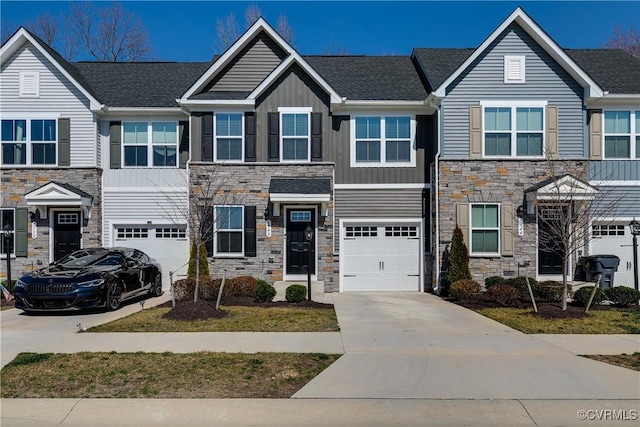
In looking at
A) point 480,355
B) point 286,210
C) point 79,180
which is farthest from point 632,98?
point 79,180

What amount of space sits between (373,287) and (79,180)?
10104 millimetres

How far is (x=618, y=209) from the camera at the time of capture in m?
16.2

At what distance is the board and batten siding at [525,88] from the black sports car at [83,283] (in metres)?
10.3

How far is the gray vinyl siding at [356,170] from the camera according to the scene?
55.6 feet

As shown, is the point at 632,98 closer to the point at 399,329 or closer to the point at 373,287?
the point at 373,287

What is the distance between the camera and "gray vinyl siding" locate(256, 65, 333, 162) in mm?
16562

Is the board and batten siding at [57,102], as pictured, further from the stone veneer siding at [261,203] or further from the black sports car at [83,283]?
the black sports car at [83,283]

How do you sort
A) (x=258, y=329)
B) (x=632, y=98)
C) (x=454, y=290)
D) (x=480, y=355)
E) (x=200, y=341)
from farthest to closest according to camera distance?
(x=632, y=98)
(x=454, y=290)
(x=258, y=329)
(x=200, y=341)
(x=480, y=355)

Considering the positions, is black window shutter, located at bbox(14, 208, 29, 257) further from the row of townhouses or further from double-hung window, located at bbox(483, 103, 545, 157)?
double-hung window, located at bbox(483, 103, 545, 157)

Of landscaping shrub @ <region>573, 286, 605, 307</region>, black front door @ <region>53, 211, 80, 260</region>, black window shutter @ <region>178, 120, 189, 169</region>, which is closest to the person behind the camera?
landscaping shrub @ <region>573, 286, 605, 307</region>

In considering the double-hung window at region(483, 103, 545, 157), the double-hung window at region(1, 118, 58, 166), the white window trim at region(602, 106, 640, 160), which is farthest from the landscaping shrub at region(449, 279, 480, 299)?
the double-hung window at region(1, 118, 58, 166)

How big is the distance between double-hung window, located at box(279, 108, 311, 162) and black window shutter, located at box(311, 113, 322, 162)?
0.13 metres

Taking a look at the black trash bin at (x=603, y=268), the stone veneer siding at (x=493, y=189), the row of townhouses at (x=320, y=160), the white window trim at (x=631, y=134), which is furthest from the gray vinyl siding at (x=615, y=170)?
the black trash bin at (x=603, y=268)

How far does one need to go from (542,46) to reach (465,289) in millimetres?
8002
